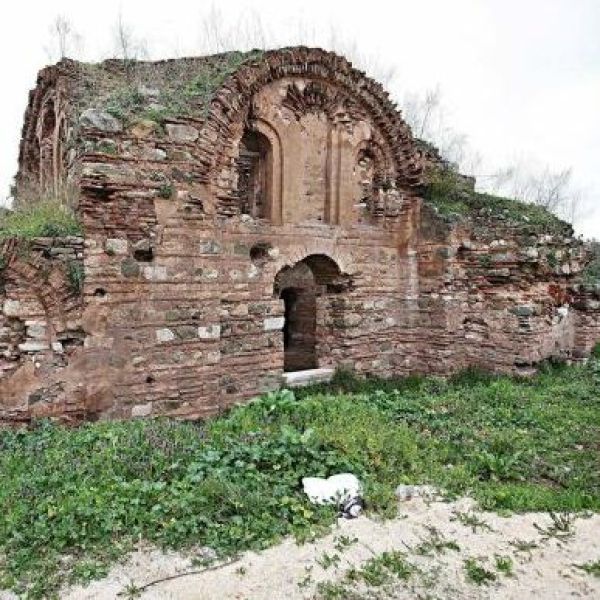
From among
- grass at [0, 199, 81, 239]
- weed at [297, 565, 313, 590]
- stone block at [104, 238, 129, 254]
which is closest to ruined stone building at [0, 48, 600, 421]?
stone block at [104, 238, 129, 254]

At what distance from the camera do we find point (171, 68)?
335 inches

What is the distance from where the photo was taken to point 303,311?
36.7 ft

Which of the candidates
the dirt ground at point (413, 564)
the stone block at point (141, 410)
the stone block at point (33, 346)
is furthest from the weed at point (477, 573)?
the stone block at point (33, 346)

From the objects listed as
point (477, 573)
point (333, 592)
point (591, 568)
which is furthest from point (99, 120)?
point (591, 568)

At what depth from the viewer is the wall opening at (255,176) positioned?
8977 mm

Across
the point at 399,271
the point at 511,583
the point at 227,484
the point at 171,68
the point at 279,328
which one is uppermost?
the point at 171,68

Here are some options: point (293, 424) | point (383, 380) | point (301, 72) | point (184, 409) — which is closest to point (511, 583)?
point (293, 424)

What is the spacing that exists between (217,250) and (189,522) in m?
4.51

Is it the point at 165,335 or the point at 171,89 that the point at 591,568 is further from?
the point at 171,89

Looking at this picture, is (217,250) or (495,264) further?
(495,264)

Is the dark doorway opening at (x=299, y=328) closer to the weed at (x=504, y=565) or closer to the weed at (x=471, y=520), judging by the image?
the weed at (x=471, y=520)

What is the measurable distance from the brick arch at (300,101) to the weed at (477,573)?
582 cm

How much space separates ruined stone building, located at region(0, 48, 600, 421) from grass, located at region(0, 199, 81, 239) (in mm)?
141

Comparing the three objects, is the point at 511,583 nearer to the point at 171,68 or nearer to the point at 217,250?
the point at 217,250
